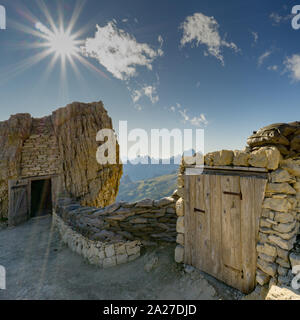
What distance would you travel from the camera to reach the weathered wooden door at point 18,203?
9.73 meters

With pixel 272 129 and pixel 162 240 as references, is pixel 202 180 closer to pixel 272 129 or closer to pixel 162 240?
pixel 272 129

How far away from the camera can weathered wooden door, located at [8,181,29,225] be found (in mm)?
9727

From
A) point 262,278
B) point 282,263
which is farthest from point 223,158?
point 262,278

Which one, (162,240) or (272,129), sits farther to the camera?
(162,240)

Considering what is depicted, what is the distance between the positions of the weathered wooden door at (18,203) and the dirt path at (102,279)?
154 inches

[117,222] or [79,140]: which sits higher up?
[79,140]

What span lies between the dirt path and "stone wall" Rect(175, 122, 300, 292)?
3.54 ft

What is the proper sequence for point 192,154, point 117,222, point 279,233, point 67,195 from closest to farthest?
point 279,233 → point 192,154 → point 117,222 → point 67,195

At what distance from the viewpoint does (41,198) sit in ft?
43.5

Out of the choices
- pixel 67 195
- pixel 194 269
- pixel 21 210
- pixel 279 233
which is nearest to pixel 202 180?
pixel 279 233

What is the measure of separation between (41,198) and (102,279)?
1127 centimetres

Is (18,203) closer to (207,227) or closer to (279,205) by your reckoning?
(207,227)

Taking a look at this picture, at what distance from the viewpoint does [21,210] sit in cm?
1009
